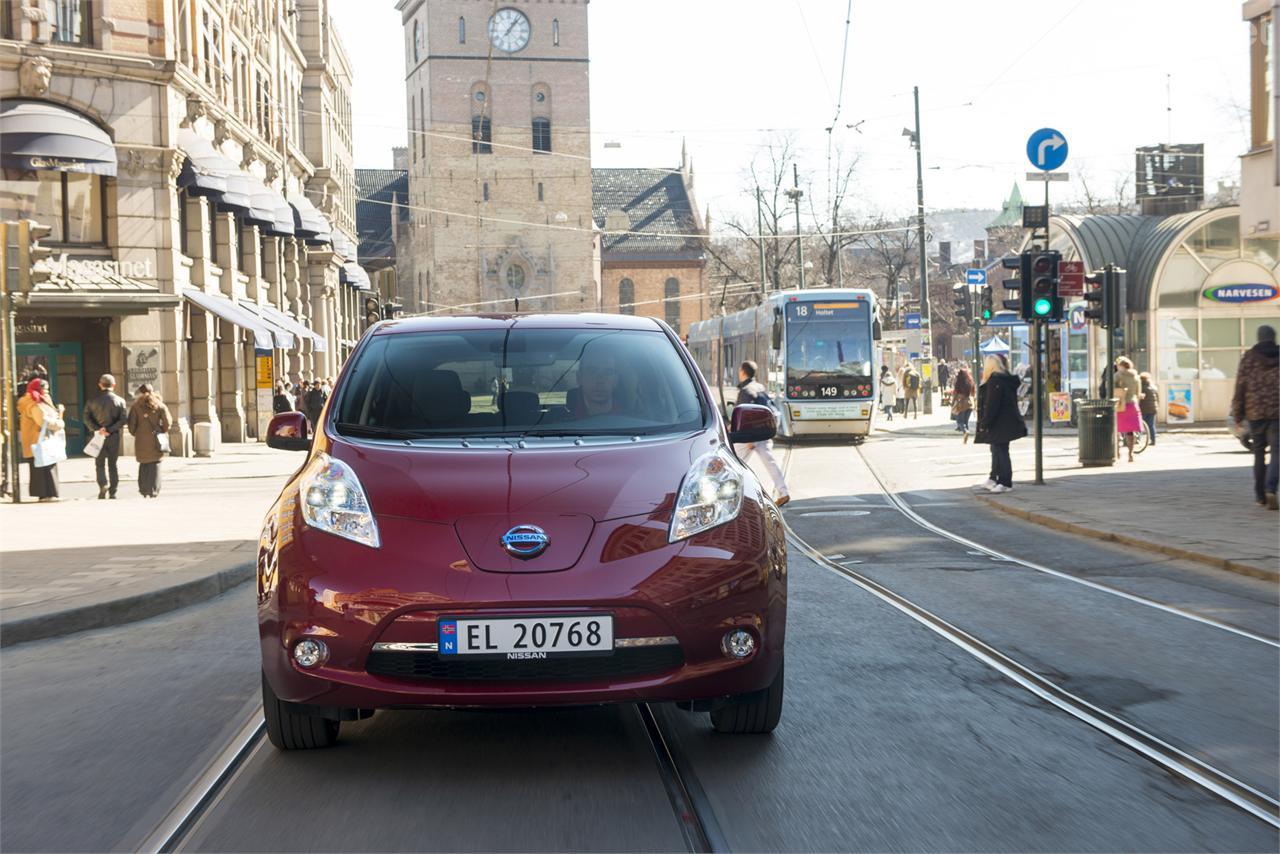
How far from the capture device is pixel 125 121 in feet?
96.3

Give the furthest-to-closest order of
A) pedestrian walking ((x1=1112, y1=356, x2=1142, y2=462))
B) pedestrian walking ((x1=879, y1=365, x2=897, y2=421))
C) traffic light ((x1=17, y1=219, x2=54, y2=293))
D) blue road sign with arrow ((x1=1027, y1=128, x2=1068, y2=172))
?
pedestrian walking ((x1=879, y1=365, x2=897, y2=421)) → pedestrian walking ((x1=1112, y1=356, x2=1142, y2=462)) → blue road sign with arrow ((x1=1027, y1=128, x2=1068, y2=172)) → traffic light ((x1=17, y1=219, x2=54, y2=293))

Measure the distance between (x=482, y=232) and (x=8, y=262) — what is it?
239 feet

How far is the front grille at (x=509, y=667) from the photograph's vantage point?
479 centimetres

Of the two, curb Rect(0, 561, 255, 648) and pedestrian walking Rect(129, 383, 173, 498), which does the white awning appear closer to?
pedestrian walking Rect(129, 383, 173, 498)

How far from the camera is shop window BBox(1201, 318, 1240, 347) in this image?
107ft

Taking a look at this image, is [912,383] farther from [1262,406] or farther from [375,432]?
[375,432]

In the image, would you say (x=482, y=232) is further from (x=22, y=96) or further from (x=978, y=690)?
(x=978, y=690)

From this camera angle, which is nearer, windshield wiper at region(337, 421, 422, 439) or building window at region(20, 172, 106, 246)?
windshield wiper at region(337, 421, 422, 439)

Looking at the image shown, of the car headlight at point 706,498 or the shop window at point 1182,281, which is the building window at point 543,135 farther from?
the car headlight at point 706,498

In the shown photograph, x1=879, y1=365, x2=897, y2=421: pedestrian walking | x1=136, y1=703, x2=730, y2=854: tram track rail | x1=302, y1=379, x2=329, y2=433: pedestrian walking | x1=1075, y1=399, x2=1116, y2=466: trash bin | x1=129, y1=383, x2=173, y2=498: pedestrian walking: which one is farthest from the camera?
x1=879, y1=365, x2=897, y2=421: pedestrian walking

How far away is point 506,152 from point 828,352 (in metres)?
60.4

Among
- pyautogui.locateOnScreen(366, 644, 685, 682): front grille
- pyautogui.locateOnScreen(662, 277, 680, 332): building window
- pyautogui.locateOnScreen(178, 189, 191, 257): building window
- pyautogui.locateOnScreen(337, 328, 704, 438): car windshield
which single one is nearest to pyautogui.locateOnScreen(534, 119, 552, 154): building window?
pyautogui.locateOnScreen(662, 277, 680, 332): building window

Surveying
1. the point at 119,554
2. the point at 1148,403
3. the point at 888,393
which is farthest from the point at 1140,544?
the point at 888,393

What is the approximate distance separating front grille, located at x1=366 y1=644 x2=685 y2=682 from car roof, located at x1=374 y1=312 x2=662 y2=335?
1915 millimetres
